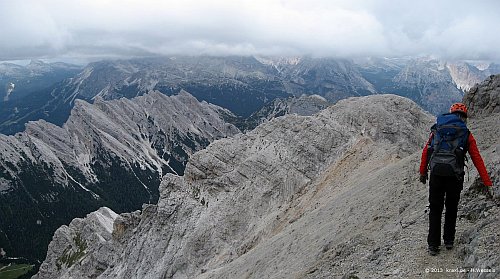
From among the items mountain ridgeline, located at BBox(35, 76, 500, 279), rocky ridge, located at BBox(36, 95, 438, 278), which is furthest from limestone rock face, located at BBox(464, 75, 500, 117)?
rocky ridge, located at BBox(36, 95, 438, 278)

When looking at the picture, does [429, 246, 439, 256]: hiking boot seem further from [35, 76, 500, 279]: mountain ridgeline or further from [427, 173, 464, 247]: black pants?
[35, 76, 500, 279]: mountain ridgeline

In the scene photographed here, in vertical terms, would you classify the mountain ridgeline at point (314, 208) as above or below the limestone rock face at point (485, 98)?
below

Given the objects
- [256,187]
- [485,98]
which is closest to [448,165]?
[485,98]

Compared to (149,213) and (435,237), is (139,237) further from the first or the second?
(435,237)

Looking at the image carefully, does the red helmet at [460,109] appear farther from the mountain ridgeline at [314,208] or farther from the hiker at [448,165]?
the mountain ridgeline at [314,208]

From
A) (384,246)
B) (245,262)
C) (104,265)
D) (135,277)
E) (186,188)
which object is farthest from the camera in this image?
(104,265)

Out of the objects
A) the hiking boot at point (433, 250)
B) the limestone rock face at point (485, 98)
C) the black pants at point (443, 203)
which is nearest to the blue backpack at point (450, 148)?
the black pants at point (443, 203)

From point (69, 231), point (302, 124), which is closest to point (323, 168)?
point (302, 124)

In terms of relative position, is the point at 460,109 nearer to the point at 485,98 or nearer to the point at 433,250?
the point at 433,250
